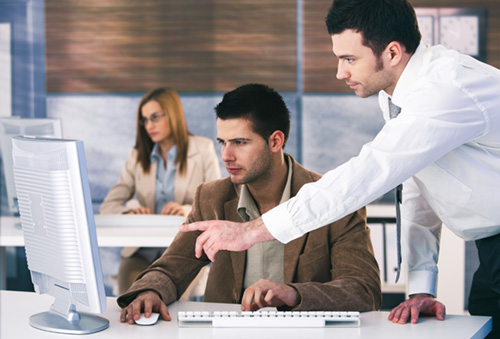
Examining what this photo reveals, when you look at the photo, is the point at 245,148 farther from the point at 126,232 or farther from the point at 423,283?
the point at 126,232

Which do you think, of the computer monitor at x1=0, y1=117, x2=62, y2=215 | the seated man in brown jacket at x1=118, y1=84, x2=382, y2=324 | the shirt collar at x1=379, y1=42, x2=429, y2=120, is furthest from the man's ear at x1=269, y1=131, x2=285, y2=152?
the computer monitor at x1=0, y1=117, x2=62, y2=215

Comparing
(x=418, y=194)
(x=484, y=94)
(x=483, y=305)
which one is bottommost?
(x=483, y=305)

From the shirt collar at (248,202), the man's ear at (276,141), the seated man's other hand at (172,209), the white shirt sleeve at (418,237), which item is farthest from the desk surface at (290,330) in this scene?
the seated man's other hand at (172,209)

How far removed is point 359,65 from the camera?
175 centimetres

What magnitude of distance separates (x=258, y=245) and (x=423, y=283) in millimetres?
554

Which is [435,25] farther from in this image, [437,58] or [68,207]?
[68,207]

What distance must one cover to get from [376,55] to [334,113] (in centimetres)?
320

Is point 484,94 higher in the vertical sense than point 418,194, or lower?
higher

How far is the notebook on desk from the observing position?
3438mm

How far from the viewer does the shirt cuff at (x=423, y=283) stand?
1840 mm

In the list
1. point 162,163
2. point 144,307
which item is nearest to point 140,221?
point 162,163

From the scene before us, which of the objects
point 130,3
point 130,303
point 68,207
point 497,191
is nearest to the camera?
point 68,207

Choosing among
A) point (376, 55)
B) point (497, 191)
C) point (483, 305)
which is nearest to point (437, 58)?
point (376, 55)

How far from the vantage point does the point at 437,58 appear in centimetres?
168
